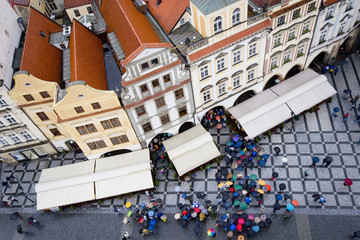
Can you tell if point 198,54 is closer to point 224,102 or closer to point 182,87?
point 182,87

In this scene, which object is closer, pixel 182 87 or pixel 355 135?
pixel 182 87

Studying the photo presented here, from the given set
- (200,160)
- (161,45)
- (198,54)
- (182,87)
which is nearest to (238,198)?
(200,160)

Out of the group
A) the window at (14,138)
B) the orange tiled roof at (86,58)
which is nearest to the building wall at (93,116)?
the orange tiled roof at (86,58)

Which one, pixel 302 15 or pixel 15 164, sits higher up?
pixel 302 15

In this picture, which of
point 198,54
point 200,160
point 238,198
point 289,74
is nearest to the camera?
point 198,54

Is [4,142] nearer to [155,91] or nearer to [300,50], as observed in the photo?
[155,91]

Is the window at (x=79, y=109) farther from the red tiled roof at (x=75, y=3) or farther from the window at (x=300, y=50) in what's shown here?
the window at (x=300, y=50)

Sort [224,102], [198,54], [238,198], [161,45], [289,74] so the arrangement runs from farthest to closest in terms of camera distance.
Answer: [289,74] < [224,102] < [238,198] < [198,54] < [161,45]

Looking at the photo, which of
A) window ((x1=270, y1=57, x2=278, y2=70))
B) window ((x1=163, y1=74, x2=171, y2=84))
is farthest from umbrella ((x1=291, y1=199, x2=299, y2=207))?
window ((x1=163, y1=74, x2=171, y2=84))
